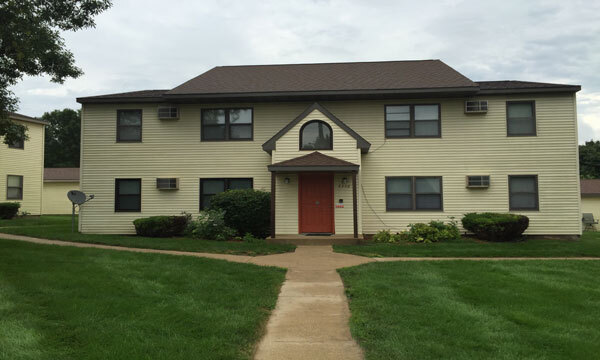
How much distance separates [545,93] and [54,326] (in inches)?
606

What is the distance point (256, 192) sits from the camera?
44.2 feet

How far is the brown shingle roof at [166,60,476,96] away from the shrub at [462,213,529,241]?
455 centimetres

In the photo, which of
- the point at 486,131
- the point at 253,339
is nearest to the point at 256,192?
the point at 486,131

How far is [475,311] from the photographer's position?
201 inches

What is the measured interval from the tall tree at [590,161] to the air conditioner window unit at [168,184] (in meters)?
49.4

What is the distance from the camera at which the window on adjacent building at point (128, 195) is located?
14.7 m

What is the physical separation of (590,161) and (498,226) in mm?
45214

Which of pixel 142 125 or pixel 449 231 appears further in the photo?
pixel 142 125

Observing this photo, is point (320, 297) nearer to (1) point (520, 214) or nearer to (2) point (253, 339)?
(2) point (253, 339)

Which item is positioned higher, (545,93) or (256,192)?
(545,93)

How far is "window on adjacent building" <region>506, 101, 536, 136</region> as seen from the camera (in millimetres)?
13875

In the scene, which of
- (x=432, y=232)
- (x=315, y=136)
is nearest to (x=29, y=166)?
(x=315, y=136)

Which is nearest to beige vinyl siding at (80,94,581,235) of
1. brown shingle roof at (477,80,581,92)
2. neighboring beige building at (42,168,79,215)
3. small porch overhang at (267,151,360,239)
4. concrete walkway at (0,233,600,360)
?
brown shingle roof at (477,80,581,92)

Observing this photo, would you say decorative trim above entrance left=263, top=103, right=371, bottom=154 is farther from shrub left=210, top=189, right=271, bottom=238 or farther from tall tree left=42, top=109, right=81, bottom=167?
tall tree left=42, top=109, right=81, bottom=167
